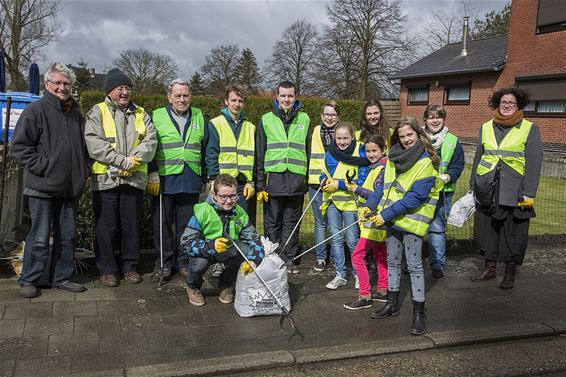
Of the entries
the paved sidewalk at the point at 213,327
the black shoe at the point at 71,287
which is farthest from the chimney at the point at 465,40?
the black shoe at the point at 71,287

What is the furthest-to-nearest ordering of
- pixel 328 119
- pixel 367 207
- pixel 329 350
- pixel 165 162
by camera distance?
pixel 328 119 < pixel 165 162 < pixel 367 207 < pixel 329 350

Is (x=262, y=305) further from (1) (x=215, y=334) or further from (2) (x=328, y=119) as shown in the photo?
(2) (x=328, y=119)

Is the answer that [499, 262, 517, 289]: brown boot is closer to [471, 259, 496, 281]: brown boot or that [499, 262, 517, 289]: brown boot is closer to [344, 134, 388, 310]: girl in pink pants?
[471, 259, 496, 281]: brown boot

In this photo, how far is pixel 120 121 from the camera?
5.07 m

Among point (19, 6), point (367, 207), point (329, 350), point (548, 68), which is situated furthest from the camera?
point (19, 6)

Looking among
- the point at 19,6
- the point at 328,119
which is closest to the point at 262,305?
the point at 328,119

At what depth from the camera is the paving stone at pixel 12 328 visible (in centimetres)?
398

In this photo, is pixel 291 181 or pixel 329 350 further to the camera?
pixel 291 181

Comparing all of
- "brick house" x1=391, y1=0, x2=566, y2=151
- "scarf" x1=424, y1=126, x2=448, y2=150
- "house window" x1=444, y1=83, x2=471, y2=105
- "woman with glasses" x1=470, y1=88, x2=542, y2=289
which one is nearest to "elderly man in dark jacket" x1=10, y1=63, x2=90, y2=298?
"scarf" x1=424, y1=126, x2=448, y2=150

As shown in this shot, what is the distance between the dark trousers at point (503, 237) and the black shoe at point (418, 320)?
75.9 inches

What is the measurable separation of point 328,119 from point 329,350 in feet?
8.58

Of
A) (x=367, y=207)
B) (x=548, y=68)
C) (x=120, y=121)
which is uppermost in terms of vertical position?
(x=548, y=68)

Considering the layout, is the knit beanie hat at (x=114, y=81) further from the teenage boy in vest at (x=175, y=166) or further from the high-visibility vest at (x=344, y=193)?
the high-visibility vest at (x=344, y=193)

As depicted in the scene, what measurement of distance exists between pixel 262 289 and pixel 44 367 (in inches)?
70.4
